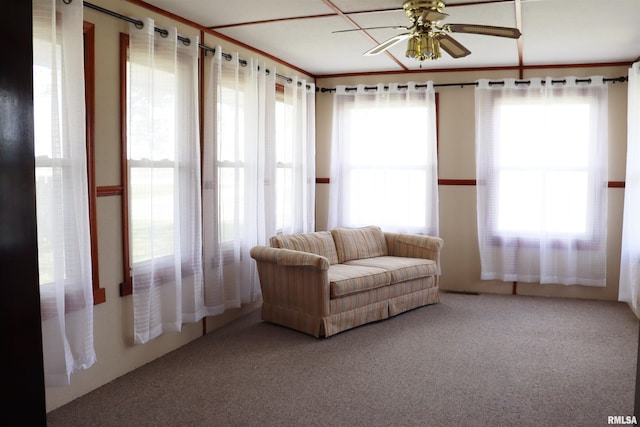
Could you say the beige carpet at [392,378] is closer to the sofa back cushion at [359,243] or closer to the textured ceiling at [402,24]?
the sofa back cushion at [359,243]

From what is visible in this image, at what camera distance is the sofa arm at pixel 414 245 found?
534cm

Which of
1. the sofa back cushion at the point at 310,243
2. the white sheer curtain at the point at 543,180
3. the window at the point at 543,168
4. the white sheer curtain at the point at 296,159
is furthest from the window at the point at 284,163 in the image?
the window at the point at 543,168

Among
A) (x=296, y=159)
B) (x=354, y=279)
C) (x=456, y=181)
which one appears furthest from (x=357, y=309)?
(x=456, y=181)

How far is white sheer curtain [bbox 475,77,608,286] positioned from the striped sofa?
0.90 meters

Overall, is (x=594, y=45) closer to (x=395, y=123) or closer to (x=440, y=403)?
(x=395, y=123)

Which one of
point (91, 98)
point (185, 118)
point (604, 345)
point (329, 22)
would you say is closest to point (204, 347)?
point (185, 118)

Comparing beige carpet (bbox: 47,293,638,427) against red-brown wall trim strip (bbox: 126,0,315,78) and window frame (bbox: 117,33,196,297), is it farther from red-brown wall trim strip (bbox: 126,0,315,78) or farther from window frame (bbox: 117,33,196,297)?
red-brown wall trim strip (bbox: 126,0,315,78)

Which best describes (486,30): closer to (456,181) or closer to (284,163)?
(284,163)

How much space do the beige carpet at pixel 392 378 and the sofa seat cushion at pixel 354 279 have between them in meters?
0.34

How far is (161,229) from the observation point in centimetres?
369

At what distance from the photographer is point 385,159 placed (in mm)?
6066

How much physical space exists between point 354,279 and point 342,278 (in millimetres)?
107

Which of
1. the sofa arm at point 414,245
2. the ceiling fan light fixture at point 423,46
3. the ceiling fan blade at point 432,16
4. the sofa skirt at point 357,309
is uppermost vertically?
the ceiling fan blade at point 432,16

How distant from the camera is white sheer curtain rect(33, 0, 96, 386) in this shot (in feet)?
9.09
